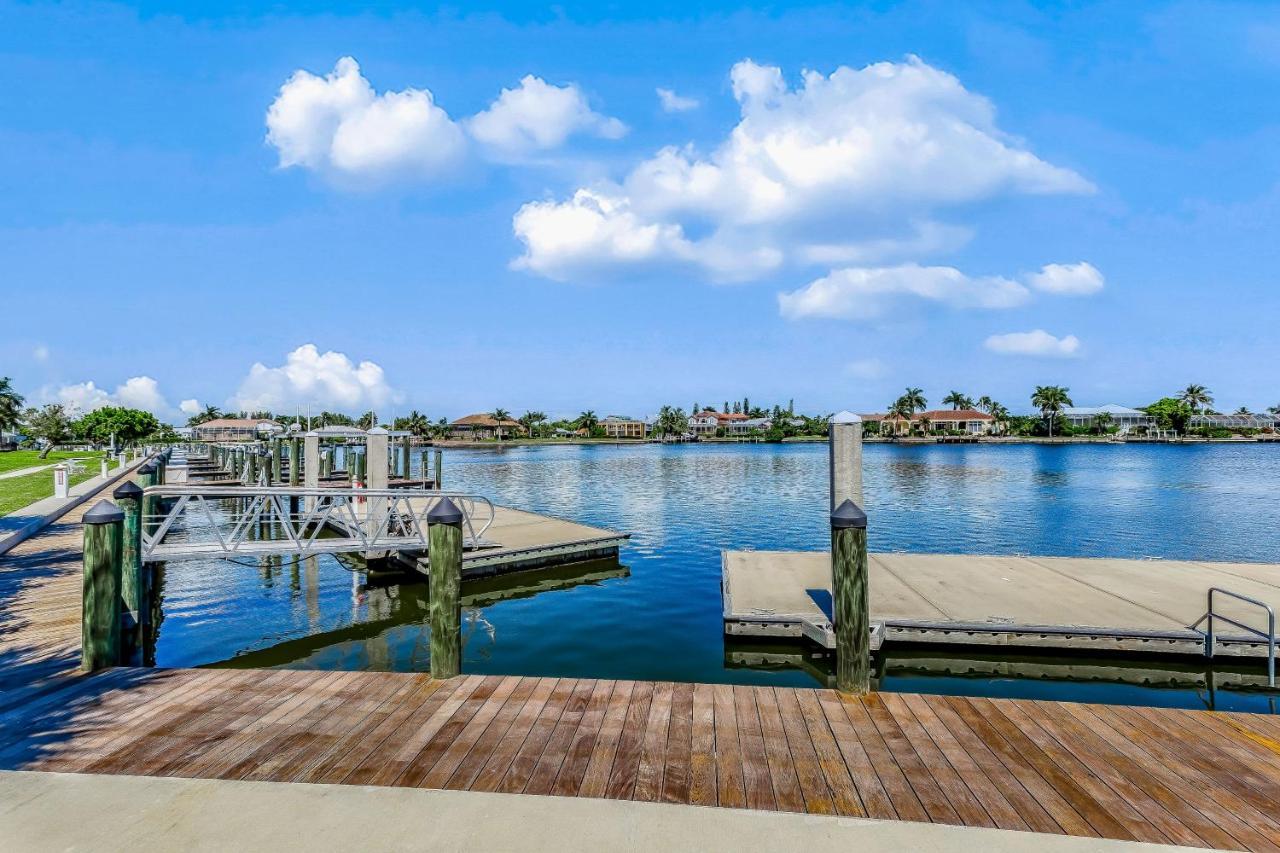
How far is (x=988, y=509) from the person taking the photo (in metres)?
Answer: 29.7

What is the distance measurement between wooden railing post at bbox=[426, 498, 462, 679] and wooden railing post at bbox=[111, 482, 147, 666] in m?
4.62

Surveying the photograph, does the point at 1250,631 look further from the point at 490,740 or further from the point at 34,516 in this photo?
the point at 34,516

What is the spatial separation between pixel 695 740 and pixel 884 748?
1.44 metres

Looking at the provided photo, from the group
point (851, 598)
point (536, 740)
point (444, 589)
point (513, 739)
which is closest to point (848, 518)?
point (851, 598)

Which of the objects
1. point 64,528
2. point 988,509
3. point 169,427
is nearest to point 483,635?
point 64,528

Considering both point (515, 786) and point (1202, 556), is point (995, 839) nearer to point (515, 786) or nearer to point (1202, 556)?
point (515, 786)

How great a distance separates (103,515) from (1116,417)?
716 ft

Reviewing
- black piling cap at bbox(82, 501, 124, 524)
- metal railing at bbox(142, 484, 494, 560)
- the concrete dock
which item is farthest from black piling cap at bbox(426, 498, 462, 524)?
the concrete dock

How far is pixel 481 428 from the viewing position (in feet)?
611

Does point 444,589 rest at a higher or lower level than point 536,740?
higher

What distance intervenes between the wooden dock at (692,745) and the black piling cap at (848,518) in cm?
156

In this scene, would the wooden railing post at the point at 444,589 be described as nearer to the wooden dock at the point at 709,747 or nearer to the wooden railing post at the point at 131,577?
the wooden dock at the point at 709,747

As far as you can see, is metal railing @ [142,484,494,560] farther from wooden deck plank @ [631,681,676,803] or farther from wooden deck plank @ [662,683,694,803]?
wooden deck plank @ [662,683,694,803]

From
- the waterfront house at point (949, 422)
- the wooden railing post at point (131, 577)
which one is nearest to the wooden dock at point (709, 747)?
the wooden railing post at point (131, 577)
